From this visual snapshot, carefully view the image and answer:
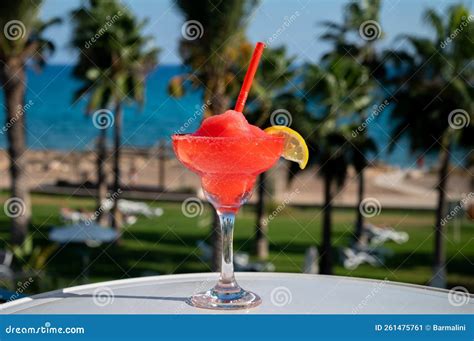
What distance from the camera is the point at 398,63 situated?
2044cm

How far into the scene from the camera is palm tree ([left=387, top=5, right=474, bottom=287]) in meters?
18.9

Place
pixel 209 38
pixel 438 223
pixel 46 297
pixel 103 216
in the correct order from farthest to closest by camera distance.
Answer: pixel 103 216 < pixel 438 223 < pixel 209 38 < pixel 46 297

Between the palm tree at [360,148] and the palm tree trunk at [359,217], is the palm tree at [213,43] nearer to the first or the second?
the palm tree at [360,148]

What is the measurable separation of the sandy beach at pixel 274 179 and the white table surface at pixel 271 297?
34.2 m

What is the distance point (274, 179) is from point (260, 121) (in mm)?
18589

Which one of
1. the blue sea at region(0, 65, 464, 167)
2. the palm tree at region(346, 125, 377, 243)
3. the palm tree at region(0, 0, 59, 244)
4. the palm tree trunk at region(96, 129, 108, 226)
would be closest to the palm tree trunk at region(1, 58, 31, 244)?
the palm tree at region(0, 0, 59, 244)

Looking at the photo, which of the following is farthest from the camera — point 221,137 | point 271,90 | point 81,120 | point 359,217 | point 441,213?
point 81,120

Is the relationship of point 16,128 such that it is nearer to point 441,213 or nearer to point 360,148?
point 360,148

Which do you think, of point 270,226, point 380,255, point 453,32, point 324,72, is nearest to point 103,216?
point 270,226

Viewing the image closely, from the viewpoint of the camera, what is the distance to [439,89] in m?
20.0

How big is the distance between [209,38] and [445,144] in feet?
29.5

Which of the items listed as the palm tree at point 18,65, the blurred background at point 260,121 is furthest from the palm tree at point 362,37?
the palm tree at point 18,65

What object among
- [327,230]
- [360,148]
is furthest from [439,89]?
[327,230]
